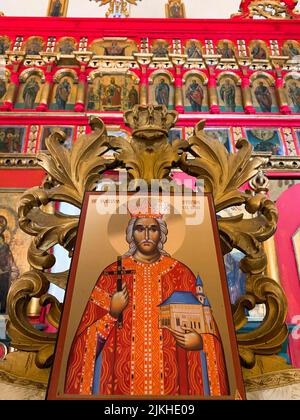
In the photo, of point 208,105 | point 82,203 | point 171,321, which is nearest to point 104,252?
point 82,203

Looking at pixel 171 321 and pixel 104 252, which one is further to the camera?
pixel 104 252

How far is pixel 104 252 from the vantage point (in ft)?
5.68

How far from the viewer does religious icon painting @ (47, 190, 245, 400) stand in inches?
52.1

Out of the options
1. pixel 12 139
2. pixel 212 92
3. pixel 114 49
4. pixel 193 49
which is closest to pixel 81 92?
pixel 114 49

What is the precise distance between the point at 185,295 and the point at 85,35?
6552 mm

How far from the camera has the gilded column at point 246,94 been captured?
6168mm

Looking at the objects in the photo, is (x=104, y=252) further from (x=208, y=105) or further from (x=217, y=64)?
(x=217, y=64)

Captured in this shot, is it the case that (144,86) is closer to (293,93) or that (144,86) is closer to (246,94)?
(246,94)

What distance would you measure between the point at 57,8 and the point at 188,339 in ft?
25.3

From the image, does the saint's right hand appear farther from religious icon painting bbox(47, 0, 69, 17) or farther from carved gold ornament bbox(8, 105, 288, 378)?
religious icon painting bbox(47, 0, 69, 17)

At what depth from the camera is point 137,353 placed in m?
1.41

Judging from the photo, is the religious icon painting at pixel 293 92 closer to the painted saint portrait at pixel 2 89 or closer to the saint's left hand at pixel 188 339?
the painted saint portrait at pixel 2 89

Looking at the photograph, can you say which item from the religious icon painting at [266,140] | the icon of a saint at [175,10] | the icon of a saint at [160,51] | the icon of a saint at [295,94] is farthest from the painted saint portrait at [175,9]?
the religious icon painting at [266,140]

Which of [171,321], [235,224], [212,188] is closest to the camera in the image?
[171,321]
